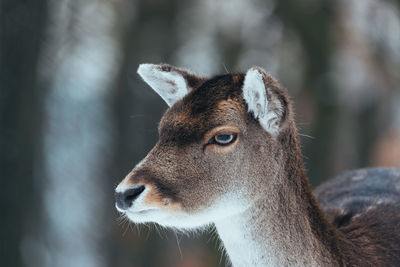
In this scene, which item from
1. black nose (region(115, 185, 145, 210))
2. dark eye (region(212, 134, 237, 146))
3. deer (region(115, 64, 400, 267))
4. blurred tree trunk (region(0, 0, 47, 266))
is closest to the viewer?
black nose (region(115, 185, 145, 210))

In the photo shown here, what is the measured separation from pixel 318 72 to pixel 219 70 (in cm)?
199

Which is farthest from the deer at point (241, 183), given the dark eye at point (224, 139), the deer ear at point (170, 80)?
the deer ear at point (170, 80)

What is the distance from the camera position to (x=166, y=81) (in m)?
4.74

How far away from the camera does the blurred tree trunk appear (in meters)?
7.90

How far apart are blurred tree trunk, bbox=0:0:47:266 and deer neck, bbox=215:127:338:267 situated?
4423 mm

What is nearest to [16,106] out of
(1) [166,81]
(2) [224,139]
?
(1) [166,81]

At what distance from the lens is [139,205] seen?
3832 mm

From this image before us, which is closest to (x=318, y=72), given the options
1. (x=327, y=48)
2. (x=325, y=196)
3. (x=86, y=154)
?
(x=327, y=48)

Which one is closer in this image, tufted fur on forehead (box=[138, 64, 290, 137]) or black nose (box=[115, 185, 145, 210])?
black nose (box=[115, 185, 145, 210])

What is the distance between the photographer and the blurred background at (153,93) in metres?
10.2

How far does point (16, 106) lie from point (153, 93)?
517cm

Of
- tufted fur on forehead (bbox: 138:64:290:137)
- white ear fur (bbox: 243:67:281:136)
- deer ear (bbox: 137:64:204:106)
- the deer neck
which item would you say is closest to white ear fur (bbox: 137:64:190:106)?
deer ear (bbox: 137:64:204:106)

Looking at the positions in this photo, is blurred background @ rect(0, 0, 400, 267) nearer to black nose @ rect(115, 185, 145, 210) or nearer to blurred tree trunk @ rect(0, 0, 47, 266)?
blurred tree trunk @ rect(0, 0, 47, 266)

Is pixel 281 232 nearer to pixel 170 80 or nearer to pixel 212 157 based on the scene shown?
pixel 212 157
